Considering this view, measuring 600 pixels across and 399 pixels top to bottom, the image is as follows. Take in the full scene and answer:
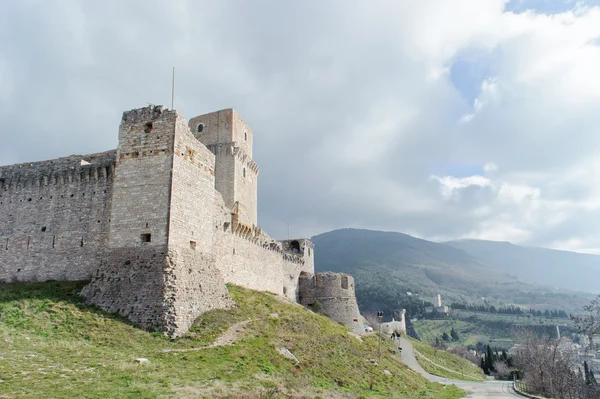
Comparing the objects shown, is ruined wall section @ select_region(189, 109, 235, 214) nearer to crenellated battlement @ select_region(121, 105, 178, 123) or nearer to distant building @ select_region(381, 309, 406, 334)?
crenellated battlement @ select_region(121, 105, 178, 123)

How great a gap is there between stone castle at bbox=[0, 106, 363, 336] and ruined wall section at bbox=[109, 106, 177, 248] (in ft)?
0.17

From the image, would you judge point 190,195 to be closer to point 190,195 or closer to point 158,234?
point 190,195

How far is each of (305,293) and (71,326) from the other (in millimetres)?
32642

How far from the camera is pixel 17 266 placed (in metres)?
25.3

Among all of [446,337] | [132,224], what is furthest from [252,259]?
[446,337]

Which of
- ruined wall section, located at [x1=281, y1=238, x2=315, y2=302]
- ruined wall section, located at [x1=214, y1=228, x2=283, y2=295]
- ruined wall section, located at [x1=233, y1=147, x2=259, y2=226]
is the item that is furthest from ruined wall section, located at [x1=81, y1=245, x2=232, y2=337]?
ruined wall section, located at [x1=281, y1=238, x2=315, y2=302]

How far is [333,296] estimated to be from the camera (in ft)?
156

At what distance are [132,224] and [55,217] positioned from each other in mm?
7638

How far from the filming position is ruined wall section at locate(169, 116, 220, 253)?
21.3 metres

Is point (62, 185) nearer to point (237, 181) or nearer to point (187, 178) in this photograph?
point (187, 178)

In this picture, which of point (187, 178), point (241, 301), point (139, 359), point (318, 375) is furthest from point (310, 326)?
point (139, 359)

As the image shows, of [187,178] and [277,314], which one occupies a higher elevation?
[187,178]

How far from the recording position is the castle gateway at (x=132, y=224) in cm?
1991

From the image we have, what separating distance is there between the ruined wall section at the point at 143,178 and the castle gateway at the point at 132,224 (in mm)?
51
